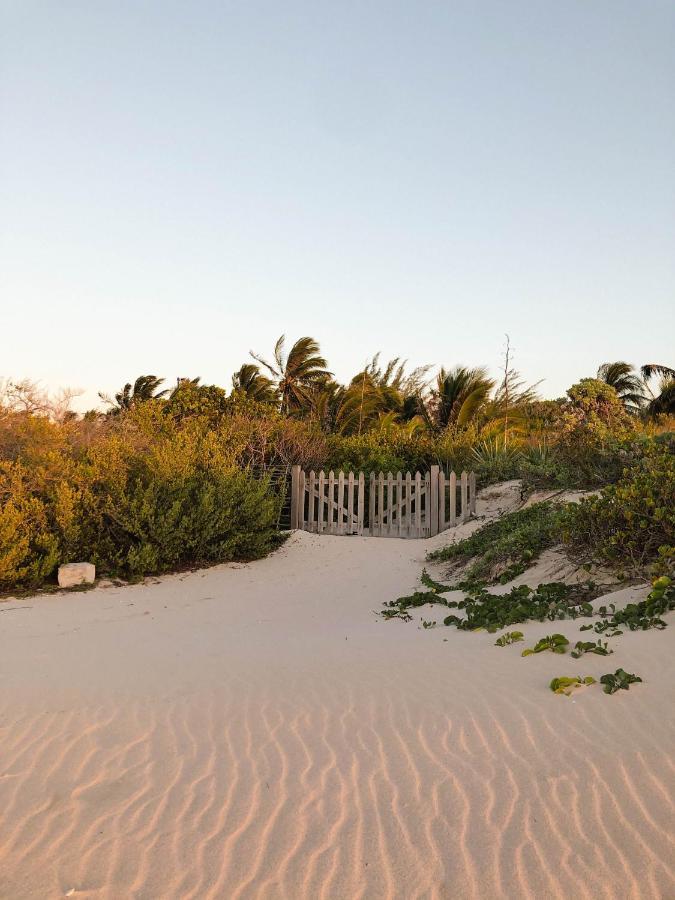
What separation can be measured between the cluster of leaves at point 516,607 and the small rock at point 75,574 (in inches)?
182

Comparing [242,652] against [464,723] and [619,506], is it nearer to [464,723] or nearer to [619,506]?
[464,723]

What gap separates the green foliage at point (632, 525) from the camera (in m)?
6.15

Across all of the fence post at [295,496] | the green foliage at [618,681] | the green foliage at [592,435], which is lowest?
the fence post at [295,496]

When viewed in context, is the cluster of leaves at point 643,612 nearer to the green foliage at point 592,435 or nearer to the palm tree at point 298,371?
the green foliage at point 592,435

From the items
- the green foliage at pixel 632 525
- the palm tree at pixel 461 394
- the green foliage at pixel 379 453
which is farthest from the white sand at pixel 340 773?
the palm tree at pixel 461 394

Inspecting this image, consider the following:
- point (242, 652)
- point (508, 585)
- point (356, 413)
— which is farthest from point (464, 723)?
point (356, 413)

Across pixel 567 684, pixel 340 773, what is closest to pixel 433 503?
pixel 567 684

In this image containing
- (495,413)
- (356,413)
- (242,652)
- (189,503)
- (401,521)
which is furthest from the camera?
(356,413)

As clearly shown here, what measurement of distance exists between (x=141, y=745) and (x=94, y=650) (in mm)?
2747

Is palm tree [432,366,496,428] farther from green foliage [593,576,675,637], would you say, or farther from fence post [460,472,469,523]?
green foliage [593,576,675,637]

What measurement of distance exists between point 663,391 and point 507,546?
86.0 ft

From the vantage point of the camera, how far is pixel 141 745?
11.9 feet

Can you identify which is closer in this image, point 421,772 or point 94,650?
point 421,772

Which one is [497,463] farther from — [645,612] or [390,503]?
[645,612]
